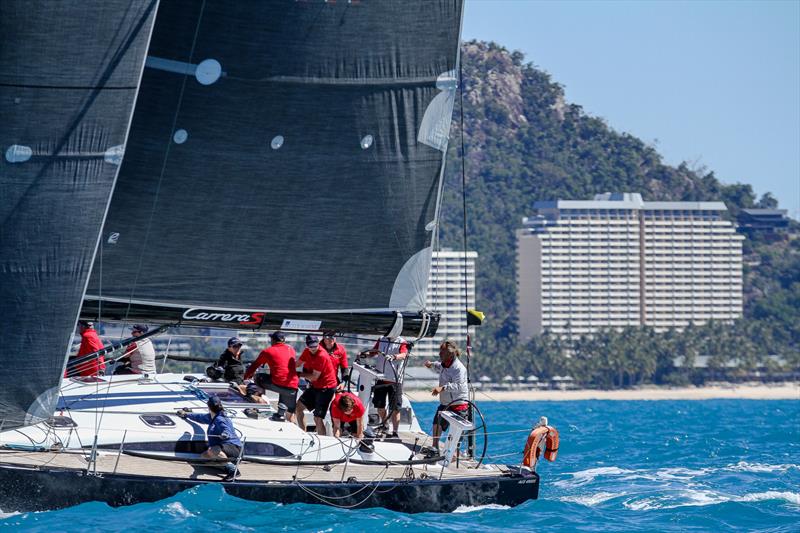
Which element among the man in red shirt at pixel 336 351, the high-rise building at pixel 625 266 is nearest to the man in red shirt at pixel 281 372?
the man in red shirt at pixel 336 351

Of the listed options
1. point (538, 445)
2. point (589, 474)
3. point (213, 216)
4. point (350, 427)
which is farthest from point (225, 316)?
point (589, 474)

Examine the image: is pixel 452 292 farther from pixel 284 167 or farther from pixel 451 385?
pixel 284 167

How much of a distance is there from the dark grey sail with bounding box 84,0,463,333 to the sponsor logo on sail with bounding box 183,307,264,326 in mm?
15

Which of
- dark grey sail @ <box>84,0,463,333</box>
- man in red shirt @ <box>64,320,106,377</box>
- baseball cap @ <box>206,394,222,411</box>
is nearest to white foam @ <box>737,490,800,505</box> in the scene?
dark grey sail @ <box>84,0,463,333</box>

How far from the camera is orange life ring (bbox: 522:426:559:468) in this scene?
15328 mm

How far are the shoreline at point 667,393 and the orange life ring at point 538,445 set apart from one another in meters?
103

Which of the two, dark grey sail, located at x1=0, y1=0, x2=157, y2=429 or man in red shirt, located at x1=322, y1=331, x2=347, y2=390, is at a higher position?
dark grey sail, located at x1=0, y1=0, x2=157, y2=429

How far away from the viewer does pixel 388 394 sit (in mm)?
16547

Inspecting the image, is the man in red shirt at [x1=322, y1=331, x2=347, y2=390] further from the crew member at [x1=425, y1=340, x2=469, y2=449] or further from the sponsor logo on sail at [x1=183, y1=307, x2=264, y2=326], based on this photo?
the crew member at [x1=425, y1=340, x2=469, y2=449]

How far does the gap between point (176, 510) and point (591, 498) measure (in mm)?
5749

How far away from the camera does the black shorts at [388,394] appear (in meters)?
16.5

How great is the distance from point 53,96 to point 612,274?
152294 mm

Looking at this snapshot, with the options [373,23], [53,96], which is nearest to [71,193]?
[53,96]

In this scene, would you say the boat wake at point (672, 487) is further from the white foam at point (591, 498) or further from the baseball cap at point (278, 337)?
the baseball cap at point (278, 337)
